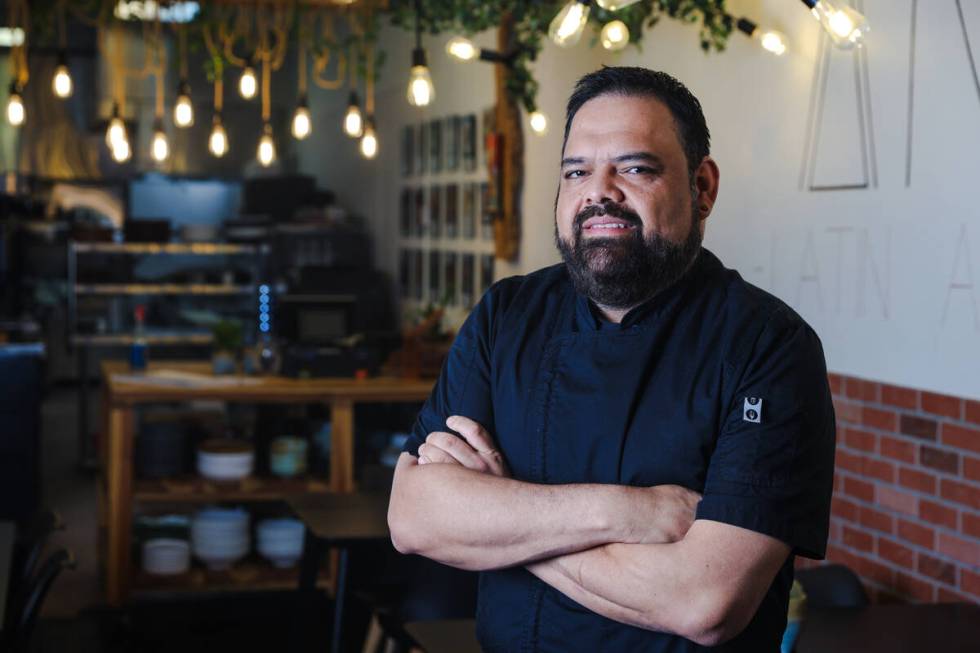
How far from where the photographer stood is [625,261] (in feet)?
5.91

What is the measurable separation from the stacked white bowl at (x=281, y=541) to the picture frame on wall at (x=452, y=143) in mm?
2880

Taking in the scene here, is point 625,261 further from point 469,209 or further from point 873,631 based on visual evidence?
point 469,209

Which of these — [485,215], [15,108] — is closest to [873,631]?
[485,215]

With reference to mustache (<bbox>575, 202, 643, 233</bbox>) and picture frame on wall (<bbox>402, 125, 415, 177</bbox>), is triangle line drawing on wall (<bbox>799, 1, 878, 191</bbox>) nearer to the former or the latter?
mustache (<bbox>575, 202, 643, 233</bbox>)

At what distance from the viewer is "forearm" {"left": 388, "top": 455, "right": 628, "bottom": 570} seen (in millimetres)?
1749

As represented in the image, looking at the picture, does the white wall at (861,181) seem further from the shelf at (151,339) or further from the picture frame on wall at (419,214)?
the shelf at (151,339)

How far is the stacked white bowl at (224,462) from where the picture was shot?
220 inches

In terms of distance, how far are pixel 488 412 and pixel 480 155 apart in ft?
17.9

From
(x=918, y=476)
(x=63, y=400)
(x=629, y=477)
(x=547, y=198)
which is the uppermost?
(x=547, y=198)

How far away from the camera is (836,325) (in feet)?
12.1

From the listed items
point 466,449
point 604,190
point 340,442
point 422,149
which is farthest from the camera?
point 422,149

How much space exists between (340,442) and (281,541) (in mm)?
500

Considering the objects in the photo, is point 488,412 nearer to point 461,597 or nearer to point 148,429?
point 461,597

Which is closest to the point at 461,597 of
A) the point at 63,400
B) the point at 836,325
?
the point at 836,325
